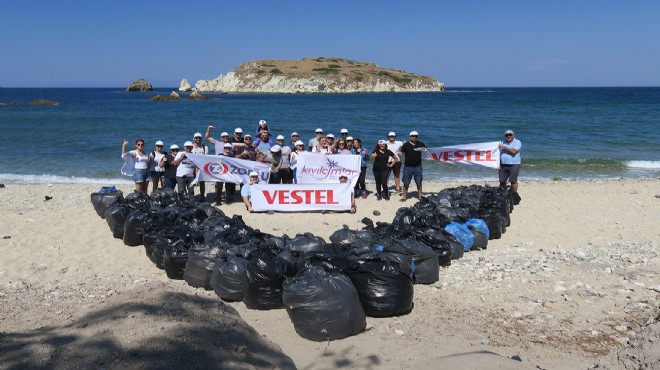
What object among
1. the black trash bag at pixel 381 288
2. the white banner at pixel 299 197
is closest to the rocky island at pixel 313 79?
the white banner at pixel 299 197

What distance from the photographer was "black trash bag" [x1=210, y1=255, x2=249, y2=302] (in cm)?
647

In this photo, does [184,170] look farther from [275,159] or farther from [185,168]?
[275,159]

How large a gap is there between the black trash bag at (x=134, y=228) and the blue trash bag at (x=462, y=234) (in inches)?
195

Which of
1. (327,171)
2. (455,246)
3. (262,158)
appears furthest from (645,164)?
(262,158)

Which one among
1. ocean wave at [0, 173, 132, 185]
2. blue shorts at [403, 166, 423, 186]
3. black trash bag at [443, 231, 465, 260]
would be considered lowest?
ocean wave at [0, 173, 132, 185]

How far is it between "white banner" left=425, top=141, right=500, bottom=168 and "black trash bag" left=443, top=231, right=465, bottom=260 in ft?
16.2

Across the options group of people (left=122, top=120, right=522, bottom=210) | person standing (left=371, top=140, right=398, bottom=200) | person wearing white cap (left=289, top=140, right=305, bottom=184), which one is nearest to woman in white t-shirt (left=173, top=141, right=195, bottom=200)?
group of people (left=122, top=120, right=522, bottom=210)

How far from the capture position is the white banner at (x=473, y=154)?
1262 centimetres

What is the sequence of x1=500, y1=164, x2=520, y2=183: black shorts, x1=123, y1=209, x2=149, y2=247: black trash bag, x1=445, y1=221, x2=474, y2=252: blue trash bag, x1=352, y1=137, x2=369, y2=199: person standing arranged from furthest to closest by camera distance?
x1=352, y1=137, x2=369, y2=199: person standing → x1=500, y1=164, x2=520, y2=183: black shorts → x1=123, y1=209, x2=149, y2=247: black trash bag → x1=445, y1=221, x2=474, y2=252: blue trash bag

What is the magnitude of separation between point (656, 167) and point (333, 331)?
62.5 feet

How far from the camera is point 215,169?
1151 centimetres

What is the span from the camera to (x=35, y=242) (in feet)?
29.6

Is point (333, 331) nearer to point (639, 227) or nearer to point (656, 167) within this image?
point (639, 227)

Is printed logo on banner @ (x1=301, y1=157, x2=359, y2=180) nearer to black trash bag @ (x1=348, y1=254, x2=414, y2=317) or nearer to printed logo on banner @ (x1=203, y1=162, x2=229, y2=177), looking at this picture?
printed logo on banner @ (x1=203, y1=162, x2=229, y2=177)
